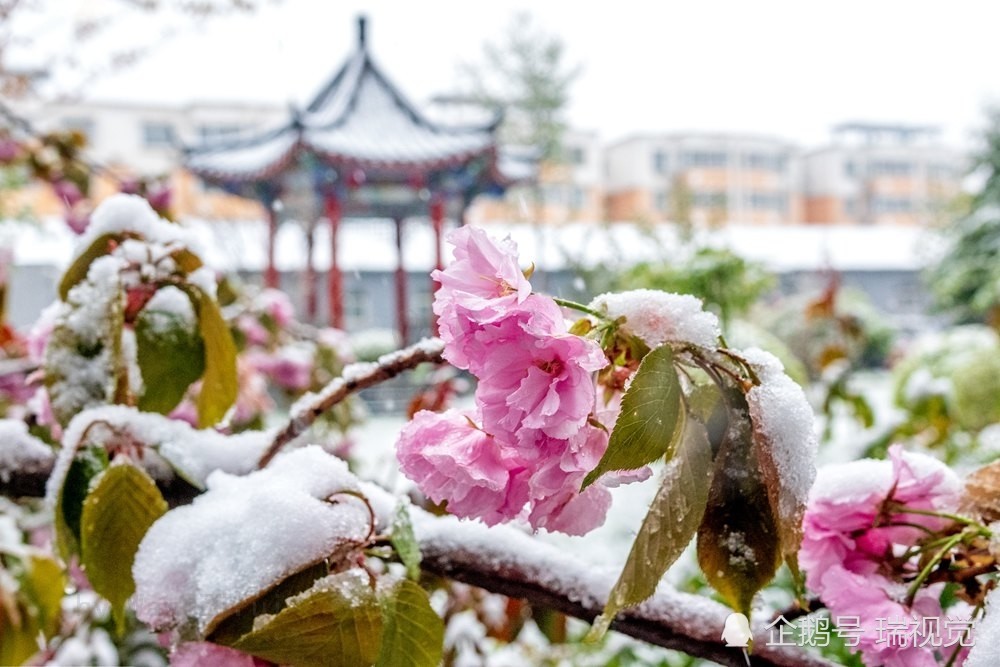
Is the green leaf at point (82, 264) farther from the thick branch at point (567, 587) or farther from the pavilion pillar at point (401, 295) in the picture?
the pavilion pillar at point (401, 295)

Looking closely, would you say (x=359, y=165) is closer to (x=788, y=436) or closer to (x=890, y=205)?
→ (x=788, y=436)

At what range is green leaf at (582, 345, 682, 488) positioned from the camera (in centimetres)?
16

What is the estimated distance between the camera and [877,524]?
0.24 metres

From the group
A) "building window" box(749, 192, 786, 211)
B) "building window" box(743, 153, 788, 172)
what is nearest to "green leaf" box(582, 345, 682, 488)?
"building window" box(743, 153, 788, 172)

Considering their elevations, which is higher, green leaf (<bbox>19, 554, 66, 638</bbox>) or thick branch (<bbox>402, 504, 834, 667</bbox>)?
thick branch (<bbox>402, 504, 834, 667</bbox>)

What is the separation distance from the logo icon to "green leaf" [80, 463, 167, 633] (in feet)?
0.52

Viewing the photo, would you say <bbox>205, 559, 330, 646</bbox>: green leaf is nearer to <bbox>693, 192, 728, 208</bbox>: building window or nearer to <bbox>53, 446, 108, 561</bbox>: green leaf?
<bbox>53, 446, 108, 561</bbox>: green leaf

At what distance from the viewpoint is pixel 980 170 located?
6668 millimetres

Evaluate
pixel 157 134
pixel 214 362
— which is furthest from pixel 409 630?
pixel 157 134

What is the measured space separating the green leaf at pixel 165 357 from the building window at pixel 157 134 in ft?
23.1

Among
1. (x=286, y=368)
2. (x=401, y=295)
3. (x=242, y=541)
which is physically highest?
(x=242, y=541)

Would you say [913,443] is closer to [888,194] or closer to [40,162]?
[40,162]

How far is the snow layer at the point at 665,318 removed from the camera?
0.59 feet

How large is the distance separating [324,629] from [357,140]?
3655 mm
